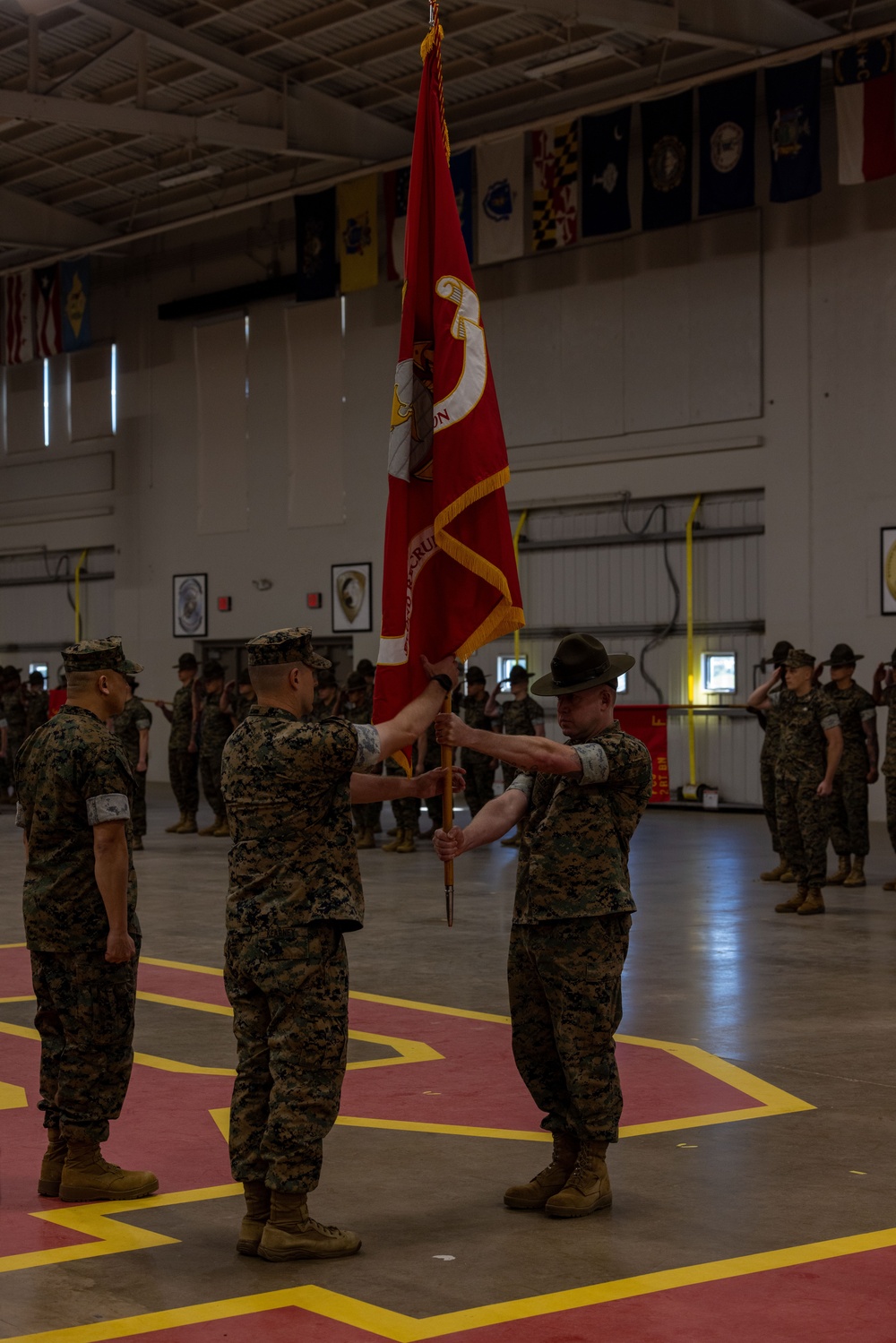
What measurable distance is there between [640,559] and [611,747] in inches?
640

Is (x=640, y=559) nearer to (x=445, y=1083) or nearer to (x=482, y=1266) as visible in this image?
(x=445, y=1083)

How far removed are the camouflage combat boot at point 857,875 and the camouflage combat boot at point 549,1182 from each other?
873cm

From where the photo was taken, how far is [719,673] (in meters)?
20.2

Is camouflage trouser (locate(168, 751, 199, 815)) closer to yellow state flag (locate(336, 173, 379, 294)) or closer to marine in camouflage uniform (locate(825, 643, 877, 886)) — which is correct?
yellow state flag (locate(336, 173, 379, 294))

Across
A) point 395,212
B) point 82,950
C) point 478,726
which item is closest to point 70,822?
point 82,950

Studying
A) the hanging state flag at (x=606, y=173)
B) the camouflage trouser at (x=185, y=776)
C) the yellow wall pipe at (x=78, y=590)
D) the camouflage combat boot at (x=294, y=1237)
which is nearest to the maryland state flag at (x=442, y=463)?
the camouflage combat boot at (x=294, y=1237)

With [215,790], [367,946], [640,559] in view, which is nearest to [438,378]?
[367,946]

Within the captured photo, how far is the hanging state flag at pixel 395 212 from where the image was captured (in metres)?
21.7

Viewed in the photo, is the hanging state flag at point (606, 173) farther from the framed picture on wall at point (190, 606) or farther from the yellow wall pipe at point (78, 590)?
the yellow wall pipe at point (78, 590)

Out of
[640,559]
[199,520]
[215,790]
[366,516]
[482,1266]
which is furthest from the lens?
[199,520]

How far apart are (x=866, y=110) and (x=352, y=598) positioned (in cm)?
1018

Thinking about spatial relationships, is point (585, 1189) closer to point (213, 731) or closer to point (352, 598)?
point (213, 731)

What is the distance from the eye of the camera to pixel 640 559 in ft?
69.2

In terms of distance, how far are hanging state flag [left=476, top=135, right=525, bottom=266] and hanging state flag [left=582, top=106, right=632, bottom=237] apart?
912 millimetres
